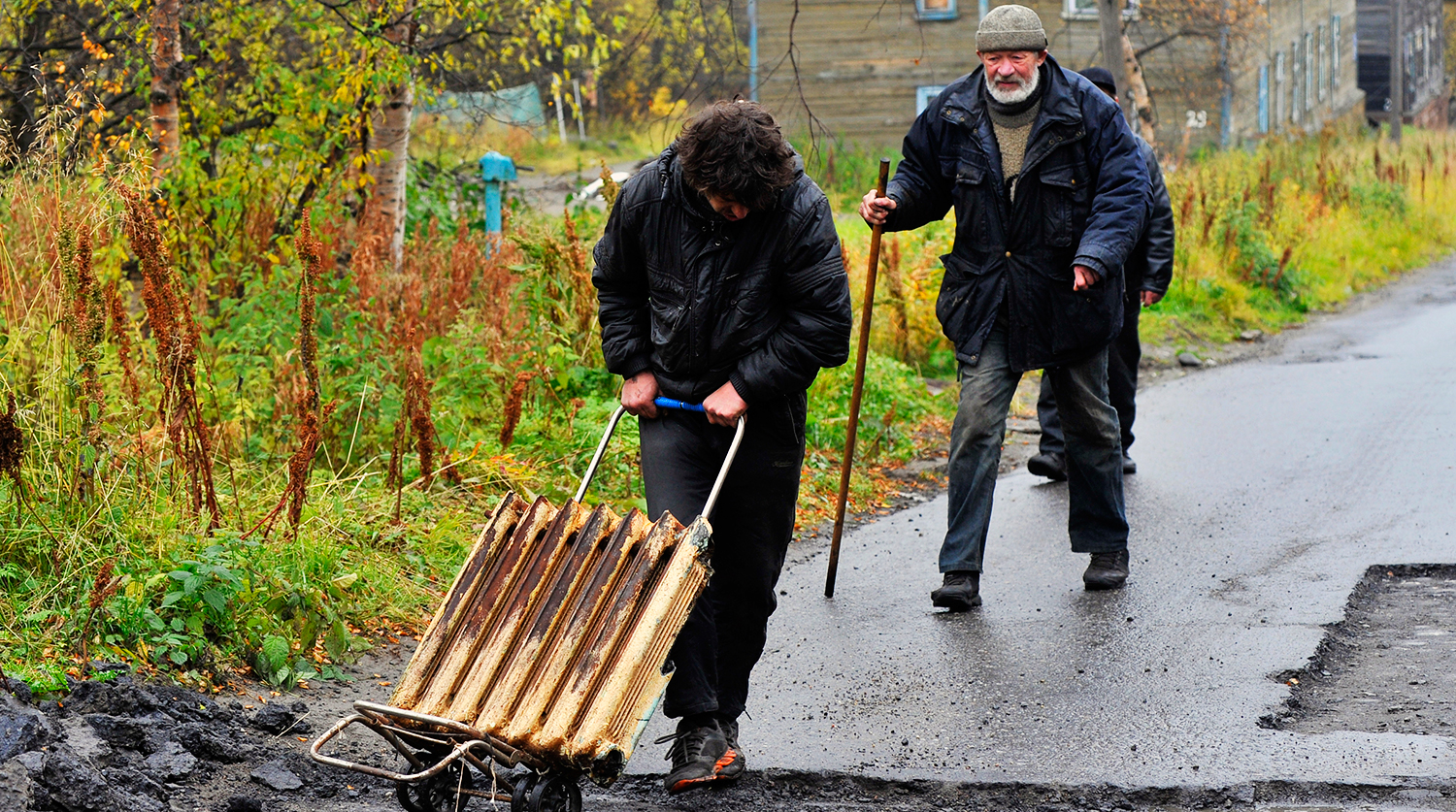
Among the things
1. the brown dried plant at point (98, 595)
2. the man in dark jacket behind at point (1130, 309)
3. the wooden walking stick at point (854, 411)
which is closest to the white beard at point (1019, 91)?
the wooden walking stick at point (854, 411)

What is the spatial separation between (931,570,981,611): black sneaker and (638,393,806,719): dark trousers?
5.20ft

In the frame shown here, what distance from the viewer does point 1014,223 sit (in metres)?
5.71

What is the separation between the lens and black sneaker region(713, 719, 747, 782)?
13.2ft

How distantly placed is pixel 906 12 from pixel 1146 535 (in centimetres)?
1969

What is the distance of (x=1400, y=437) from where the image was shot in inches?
342

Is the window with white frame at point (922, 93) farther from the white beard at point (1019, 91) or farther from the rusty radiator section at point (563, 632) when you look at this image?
the rusty radiator section at point (563, 632)

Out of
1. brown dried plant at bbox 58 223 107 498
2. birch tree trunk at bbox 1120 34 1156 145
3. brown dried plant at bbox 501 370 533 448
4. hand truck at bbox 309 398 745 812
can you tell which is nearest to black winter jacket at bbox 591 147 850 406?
hand truck at bbox 309 398 745 812

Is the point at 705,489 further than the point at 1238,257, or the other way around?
the point at 1238,257

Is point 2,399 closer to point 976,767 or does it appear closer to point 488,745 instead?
point 488,745

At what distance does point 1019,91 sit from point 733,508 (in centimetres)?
237

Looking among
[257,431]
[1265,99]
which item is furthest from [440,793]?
[1265,99]

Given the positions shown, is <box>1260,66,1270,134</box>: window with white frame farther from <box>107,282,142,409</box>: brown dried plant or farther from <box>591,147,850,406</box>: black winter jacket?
<box>591,147,850,406</box>: black winter jacket

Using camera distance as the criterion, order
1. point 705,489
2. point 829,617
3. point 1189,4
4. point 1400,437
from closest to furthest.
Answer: point 705,489 → point 829,617 → point 1400,437 → point 1189,4

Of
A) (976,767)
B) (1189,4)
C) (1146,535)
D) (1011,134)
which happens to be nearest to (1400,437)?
(1146,535)
